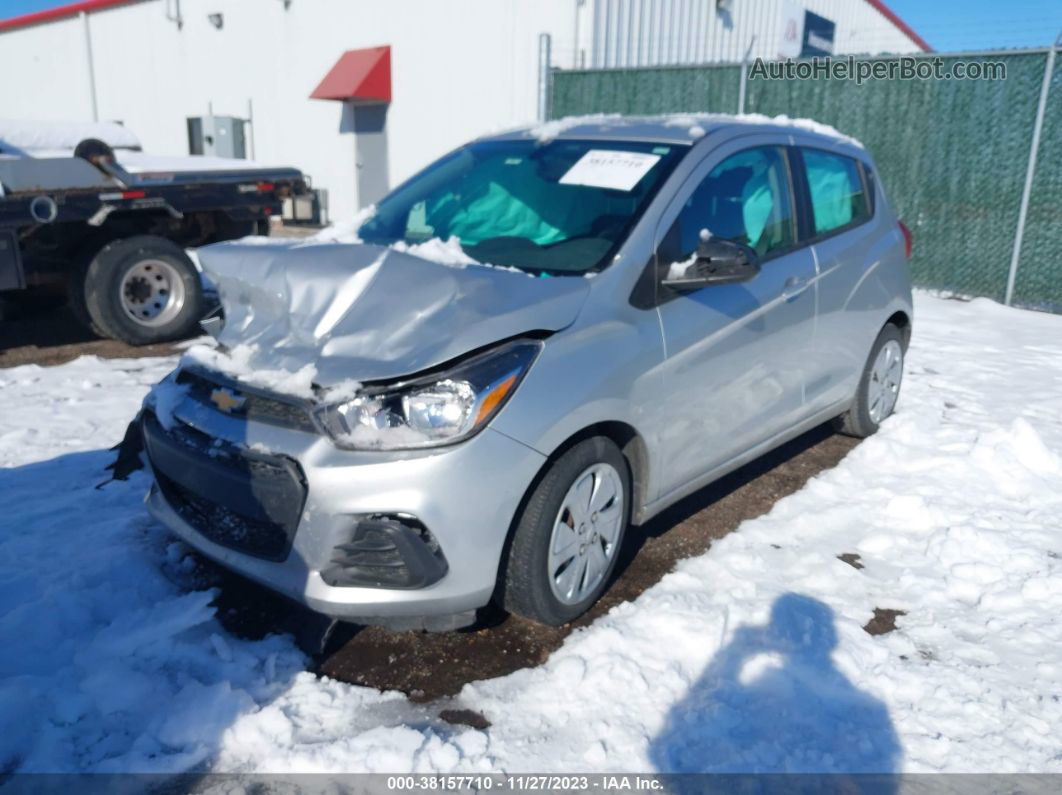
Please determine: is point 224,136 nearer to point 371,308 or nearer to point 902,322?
point 902,322

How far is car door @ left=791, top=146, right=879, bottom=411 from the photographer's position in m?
4.57

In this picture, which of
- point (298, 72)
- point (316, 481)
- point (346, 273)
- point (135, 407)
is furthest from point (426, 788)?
point (298, 72)

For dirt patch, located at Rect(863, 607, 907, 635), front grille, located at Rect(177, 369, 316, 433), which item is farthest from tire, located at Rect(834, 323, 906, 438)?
front grille, located at Rect(177, 369, 316, 433)

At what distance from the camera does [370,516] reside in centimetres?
275

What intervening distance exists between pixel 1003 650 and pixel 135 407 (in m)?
4.96

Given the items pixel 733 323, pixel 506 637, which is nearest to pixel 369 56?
pixel 733 323

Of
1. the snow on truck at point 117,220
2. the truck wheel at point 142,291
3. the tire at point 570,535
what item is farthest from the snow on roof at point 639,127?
the truck wheel at point 142,291

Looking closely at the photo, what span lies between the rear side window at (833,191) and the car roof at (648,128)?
21cm

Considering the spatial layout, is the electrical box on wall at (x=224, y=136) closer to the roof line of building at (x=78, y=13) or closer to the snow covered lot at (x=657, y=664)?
the roof line of building at (x=78, y=13)

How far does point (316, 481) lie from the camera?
9.05ft

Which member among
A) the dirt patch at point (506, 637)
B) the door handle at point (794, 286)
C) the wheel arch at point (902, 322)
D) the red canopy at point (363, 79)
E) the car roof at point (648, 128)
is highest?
the red canopy at point (363, 79)

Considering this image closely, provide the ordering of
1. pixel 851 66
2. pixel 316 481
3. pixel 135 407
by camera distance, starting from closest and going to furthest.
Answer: pixel 316 481
pixel 135 407
pixel 851 66

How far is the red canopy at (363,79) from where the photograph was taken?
48.1 ft

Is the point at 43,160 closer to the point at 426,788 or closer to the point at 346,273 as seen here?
the point at 346,273
